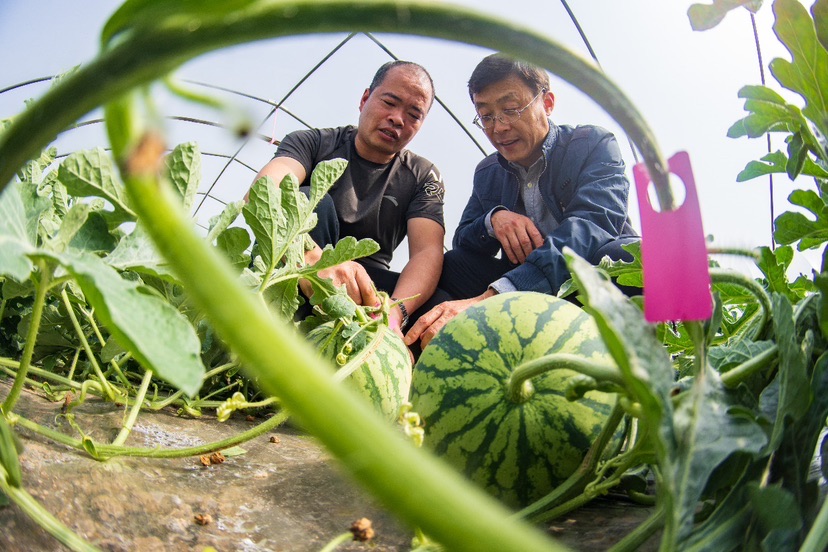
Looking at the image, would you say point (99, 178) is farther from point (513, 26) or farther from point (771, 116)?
point (771, 116)

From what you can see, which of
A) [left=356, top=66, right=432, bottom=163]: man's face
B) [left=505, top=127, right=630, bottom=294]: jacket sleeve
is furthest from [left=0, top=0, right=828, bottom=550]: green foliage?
[left=356, top=66, right=432, bottom=163]: man's face

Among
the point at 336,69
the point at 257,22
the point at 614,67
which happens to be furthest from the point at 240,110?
the point at 336,69

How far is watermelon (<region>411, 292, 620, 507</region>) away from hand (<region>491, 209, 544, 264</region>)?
168 centimetres

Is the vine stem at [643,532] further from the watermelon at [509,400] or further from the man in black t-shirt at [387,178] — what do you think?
the man in black t-shirt at [387,178]

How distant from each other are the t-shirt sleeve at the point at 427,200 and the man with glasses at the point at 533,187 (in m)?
0.17

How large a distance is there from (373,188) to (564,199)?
0.96m

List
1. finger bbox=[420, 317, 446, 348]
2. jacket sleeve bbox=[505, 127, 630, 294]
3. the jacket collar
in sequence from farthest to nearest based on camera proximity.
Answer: the jacket collar → jacket sleeve bbox=[505, 127, 630, 294] → finger bbox=[420, 317, 446, 348]

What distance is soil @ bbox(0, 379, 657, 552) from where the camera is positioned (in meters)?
0.57

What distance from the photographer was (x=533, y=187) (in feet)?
9.42

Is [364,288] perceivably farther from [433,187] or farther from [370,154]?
[433,187]

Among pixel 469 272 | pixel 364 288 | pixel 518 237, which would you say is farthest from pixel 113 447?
pixel 469 272

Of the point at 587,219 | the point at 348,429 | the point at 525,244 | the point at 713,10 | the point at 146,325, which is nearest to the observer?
the point at 348,429

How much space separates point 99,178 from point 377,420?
616 millimetres

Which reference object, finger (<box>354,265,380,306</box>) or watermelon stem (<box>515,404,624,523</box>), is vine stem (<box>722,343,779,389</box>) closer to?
watermelon stem (<box>515,404,624,523</box>)
